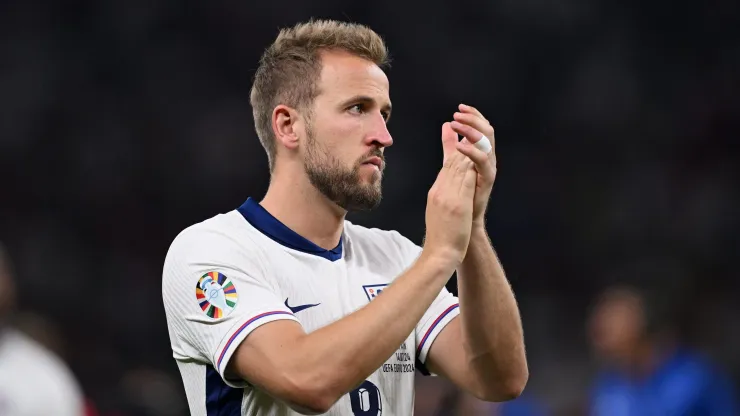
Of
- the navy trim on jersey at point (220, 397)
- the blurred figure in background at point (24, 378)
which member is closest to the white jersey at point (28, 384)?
the blurred figure in background at point (24, 378)

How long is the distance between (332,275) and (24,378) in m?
2.66

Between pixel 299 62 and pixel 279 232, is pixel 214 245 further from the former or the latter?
pixel 299 62

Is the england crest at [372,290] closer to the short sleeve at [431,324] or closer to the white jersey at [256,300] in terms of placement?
the white jersey at [256,300]

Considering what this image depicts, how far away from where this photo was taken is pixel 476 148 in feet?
7.93

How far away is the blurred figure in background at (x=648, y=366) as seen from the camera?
16.9 ft

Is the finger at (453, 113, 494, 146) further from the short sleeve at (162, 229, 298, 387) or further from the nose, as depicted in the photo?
the short sleeve at (162, 229, 298, 387)

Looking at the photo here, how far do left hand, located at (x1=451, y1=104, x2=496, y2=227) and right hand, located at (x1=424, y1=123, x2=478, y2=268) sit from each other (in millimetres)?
25

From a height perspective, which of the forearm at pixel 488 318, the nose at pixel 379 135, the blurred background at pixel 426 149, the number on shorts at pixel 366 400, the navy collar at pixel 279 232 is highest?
the blurred background at pixel 426 149

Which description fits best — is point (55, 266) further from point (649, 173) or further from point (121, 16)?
point (649, 173)

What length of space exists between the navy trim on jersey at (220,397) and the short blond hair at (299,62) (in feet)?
2.04

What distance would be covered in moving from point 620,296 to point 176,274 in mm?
3504

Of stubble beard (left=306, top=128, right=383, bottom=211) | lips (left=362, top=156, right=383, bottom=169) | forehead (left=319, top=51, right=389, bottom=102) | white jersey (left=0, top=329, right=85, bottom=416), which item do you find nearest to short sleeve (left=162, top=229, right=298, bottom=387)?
stubble beard (left=306, top=128, right=383, bottom=211)

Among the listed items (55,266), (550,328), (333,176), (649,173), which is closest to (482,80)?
(649,173)


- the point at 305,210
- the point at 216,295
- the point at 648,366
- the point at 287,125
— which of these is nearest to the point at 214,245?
the point at 216,295
